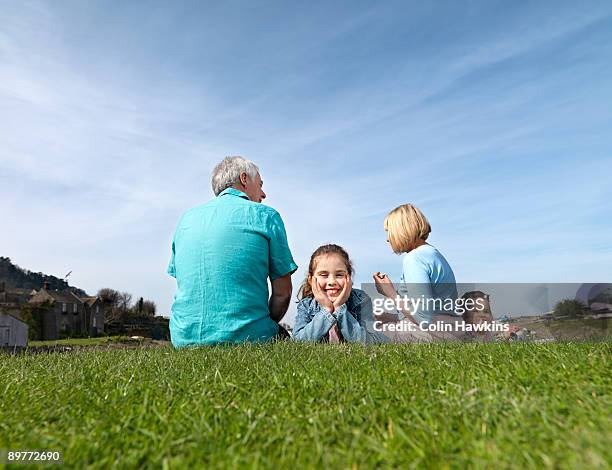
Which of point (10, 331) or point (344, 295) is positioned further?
point (10, 331)

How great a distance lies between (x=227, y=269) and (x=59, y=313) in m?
43.0

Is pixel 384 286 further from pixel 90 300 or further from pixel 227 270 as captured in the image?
pixel 90 300

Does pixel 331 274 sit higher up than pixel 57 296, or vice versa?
pixel 57 296

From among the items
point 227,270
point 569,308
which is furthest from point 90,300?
point 569,308

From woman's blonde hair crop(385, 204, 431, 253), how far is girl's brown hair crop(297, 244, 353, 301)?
2.07 ft

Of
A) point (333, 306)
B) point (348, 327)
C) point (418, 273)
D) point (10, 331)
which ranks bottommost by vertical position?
point (348, 327)

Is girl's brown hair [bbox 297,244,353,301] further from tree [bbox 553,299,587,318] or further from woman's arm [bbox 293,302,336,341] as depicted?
tree [bbox 553,299,587,318]

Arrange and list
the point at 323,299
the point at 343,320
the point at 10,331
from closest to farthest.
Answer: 1. the point at 343,320
2. the point at 323,299
3. the point at 10,331

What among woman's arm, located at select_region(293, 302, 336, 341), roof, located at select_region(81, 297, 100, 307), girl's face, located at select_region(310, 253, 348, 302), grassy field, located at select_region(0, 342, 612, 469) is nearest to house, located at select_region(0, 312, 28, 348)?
roof, located at select_region(81, 297, 100, 307)

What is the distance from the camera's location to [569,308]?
6184 millimetres

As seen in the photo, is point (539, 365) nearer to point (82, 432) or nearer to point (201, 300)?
point (82, 432)

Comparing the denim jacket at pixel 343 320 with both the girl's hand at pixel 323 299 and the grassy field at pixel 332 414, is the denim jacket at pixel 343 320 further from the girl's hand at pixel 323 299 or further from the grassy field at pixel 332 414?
the grassy field at pixel 332 414

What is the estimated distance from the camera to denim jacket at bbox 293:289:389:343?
569 centimetres

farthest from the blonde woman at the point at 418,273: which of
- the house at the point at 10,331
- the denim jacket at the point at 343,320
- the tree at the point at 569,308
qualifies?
the house at the point at 10,331
